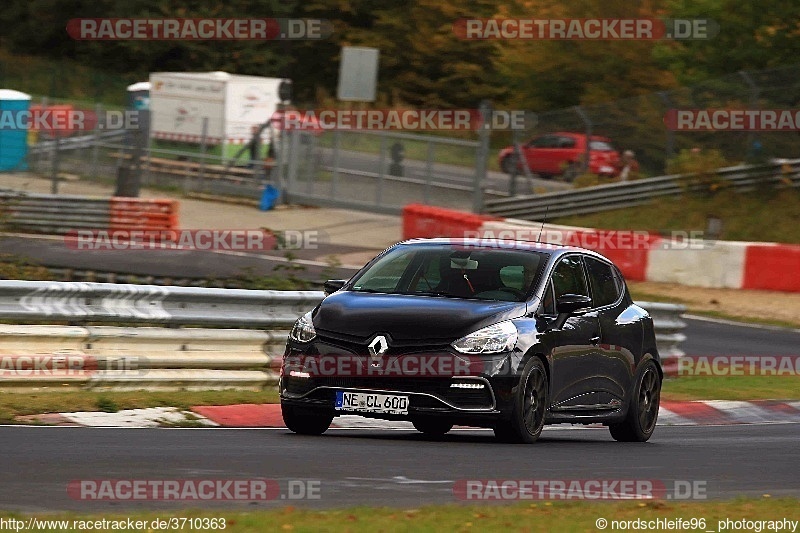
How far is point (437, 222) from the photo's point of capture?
106 ft

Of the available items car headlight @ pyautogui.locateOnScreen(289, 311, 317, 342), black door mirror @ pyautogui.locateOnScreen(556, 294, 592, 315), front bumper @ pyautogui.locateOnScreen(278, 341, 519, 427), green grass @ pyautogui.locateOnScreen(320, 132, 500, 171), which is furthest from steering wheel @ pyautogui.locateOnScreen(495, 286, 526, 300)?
green grass @ pyautogui.locateOnScreen(320, 132, 500, 171)

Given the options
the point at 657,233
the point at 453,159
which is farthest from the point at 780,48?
the point at 657,233

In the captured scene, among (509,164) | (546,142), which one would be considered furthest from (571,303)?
(509,164)

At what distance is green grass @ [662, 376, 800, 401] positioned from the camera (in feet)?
56.7

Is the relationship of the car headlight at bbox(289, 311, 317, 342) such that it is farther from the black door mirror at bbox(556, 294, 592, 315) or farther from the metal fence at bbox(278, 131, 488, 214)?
the metal fence at bbox(278, 131, 488, 214)

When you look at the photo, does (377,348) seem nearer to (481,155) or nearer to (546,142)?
(546,142)

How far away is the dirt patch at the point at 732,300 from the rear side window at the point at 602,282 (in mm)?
12717

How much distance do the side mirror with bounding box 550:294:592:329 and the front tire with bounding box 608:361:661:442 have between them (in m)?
1.47

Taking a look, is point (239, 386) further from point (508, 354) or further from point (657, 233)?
point (657, 233)

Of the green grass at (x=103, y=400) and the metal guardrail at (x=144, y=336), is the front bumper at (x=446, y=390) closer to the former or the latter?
the green grass at (x=103, y=400)

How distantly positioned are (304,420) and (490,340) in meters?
1.51

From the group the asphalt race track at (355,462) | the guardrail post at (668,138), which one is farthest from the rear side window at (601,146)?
the asphalt race track at (355,462)

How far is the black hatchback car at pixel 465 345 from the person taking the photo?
11.0 m

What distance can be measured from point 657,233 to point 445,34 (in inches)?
1193
